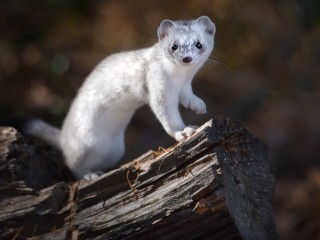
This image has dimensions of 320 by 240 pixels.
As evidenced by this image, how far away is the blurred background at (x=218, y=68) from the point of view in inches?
206

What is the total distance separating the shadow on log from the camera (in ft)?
9.75

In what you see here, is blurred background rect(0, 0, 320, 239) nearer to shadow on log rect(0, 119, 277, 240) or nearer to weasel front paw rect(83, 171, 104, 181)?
weasel front paw rect(83, 171, 104, 181)

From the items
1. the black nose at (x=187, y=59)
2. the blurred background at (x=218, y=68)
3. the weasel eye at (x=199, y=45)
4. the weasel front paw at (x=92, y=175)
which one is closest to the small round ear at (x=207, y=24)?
the weasel eye at (x=199, y=45)

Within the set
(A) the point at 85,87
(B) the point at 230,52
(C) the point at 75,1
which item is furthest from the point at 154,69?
(C) the point at 75,1

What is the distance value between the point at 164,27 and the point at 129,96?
0.49 m

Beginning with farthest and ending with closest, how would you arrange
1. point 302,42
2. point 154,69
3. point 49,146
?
point 302,42
point 49,146
point 154,69

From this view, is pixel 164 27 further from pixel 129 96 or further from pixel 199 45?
pixel 129 96

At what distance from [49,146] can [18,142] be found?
0.53m

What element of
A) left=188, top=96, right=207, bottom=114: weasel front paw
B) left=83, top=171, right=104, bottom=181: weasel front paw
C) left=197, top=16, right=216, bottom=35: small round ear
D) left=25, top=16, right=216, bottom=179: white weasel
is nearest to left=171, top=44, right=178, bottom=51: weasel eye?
left=25, top=16, right=216, bottom=179: white weasel

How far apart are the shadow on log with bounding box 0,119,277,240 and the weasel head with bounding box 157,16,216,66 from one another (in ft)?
1.24

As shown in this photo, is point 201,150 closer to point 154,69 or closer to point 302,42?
point 154,69

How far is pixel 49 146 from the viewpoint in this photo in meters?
4.16

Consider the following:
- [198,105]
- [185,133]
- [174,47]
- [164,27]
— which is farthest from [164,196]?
[164,27]

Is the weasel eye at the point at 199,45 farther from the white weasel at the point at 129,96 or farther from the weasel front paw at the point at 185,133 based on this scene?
the weasel front paw at the point at 185,133
